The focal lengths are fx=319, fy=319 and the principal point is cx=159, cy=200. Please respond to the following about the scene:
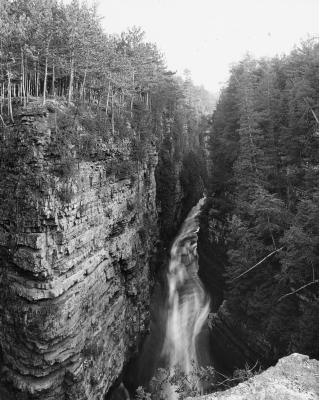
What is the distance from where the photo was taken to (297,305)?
689 inches

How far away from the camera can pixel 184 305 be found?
29688 mm

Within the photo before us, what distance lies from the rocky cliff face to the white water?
20.7ft

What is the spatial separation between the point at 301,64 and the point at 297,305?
63.3ft

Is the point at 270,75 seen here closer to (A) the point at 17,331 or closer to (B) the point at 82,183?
(B) the point at 82,183

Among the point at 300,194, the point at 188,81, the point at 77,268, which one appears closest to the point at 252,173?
the point at 300,194

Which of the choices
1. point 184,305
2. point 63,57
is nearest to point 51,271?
point 63,57

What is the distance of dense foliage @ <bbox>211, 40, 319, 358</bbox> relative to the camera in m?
16.5

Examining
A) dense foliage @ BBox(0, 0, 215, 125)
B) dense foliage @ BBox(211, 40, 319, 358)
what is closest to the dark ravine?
dense foliage @ BBox(0, 0, 215, 125)

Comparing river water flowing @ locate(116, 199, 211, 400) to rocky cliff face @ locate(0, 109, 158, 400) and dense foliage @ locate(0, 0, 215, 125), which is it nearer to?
rocky cliff face @ locate(0, 109, 158, 400)

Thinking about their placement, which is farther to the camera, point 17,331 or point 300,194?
point 300,194

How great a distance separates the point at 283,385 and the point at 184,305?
22442 millimetres

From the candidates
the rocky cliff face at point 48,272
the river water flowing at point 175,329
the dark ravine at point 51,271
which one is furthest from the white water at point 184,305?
the rocky cliff face at point 48,272

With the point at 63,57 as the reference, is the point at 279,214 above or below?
below

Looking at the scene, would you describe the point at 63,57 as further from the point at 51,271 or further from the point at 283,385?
the point at 283,385
